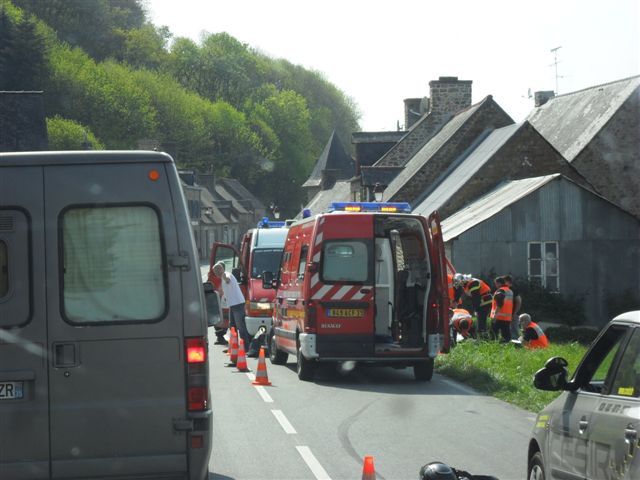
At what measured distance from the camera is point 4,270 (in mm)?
7191

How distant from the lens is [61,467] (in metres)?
7.10

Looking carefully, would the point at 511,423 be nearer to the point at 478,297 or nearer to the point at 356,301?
the point at 356,301

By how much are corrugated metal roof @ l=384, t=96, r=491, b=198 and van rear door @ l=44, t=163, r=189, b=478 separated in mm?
42510

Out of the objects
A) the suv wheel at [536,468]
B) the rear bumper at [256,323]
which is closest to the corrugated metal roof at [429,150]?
the rear bumper at [256,323]

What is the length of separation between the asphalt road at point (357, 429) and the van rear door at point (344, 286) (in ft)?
2.10

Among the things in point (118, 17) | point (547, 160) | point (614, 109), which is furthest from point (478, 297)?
point (118, 17)

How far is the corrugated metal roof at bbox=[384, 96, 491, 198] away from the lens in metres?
50.0

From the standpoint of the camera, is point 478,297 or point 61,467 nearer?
point 61,467

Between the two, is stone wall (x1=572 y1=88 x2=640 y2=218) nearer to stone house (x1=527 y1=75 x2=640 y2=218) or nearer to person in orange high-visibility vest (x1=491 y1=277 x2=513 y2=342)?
stone house (x1=527 y1=75 x2=640 y2=218)

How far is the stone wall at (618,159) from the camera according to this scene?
4591 cm

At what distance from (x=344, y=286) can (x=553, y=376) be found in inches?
405

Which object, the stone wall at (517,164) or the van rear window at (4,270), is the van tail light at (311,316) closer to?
→ the van rear window at (4,270)

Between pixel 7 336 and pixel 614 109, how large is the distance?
41.7 metres

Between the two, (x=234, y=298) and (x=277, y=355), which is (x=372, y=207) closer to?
(x=277, y=355)
